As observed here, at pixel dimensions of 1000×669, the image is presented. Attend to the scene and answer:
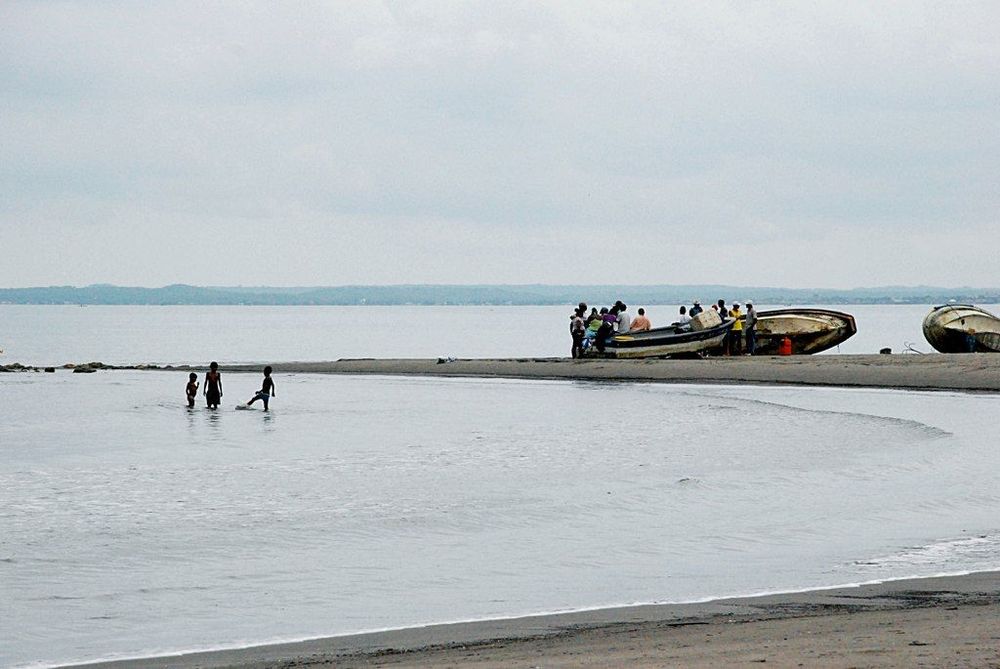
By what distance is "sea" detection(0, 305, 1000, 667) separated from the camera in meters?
10.3

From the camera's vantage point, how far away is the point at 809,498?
1609 centimetres

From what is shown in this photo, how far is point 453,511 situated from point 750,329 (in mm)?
28215

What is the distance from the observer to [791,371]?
38.2m

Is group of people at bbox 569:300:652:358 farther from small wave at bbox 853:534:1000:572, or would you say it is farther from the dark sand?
the dark sand

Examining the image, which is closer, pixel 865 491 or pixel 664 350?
pixel 865 491

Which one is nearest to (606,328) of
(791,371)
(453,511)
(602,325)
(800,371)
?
(602,325)

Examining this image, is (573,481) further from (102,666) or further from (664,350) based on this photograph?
(664,350)

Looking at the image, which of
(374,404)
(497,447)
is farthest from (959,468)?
(374,404)

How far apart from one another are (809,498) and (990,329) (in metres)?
30.3

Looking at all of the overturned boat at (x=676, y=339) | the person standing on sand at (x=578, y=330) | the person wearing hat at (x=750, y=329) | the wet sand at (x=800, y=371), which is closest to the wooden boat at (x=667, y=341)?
the overturned boat at (x=676, y=339)

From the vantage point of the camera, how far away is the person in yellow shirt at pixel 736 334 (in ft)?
137

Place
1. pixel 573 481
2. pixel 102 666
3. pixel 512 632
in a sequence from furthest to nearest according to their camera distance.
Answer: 1. pixel 573 481
2. pixel 512 632
3. pixel 102 666

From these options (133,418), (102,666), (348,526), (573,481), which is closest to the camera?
(102,666)

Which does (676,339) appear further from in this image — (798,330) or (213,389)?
(213,389)
